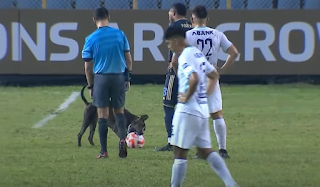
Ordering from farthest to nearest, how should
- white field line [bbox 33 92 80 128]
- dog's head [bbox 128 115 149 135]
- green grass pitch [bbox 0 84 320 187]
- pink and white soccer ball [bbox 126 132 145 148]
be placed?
white field line [bbox 33 92 80 128] < dog's head [bbox 128 115 149 135] < pink and white soccer ball [bbox 126 132 145 148] < green grass pitch [bbox 0 84 320 187]

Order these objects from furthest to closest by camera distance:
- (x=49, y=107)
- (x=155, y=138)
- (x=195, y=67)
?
(x=49, y=107) < (x=155, y=138) < (x=195, y=67)

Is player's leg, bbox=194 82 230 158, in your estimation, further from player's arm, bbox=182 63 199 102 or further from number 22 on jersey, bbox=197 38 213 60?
player's arm, bbox=182 63 199 102

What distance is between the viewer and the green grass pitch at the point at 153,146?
850 centimetres

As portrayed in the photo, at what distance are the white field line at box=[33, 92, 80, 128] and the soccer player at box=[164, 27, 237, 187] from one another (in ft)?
21.7

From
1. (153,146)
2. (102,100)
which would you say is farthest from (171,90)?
(153,146)

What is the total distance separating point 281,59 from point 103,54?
1046 cm

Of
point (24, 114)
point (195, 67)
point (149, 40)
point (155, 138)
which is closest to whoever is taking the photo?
point (195, 67)

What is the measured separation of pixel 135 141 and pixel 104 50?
168cm

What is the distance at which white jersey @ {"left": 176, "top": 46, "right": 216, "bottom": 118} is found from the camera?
6.86 meters

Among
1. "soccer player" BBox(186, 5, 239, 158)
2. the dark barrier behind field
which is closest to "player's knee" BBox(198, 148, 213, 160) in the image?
"soccer player" BBox(186, 5, 239, 158)

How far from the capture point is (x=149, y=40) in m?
19.4

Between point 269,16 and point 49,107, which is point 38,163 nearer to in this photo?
point 49,107

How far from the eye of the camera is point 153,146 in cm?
1109

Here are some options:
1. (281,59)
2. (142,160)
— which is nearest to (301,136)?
(142,160)
